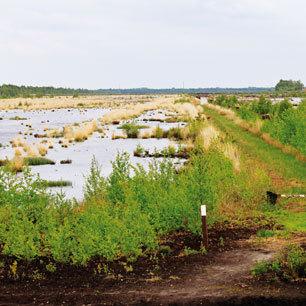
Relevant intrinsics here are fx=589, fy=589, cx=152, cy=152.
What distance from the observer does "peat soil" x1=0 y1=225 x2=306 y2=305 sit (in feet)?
32.9

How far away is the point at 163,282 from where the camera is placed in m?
11.0

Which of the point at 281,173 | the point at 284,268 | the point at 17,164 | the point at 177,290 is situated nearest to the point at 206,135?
the point at 17,164

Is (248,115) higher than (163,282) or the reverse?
higher

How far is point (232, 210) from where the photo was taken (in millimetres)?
17078

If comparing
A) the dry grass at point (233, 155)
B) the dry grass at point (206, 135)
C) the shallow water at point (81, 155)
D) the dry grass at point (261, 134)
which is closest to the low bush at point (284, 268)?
the shallow water at point (81, 155)

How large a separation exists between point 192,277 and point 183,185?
4869mm

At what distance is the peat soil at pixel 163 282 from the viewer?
10.0m

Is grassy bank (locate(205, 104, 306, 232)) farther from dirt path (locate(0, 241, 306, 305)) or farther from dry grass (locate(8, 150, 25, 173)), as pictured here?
dry grass (locate(8, 150, 25, 173))

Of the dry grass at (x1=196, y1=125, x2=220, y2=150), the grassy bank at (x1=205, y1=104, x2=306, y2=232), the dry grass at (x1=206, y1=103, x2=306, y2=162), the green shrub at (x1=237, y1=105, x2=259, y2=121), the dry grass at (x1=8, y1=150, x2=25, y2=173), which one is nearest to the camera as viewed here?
the grassy bank at (x1=205, y1=104, x2=306, y2=232)

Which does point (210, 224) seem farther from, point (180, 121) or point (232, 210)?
point (180, 121)

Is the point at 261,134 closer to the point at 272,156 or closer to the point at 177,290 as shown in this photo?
the point at 272,156

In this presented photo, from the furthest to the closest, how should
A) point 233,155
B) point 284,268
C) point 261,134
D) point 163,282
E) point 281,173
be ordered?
point 261,134 → point 233,155 → point 281,173 → point 284,268 → point 163,282

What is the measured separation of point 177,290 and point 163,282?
22.2 inches

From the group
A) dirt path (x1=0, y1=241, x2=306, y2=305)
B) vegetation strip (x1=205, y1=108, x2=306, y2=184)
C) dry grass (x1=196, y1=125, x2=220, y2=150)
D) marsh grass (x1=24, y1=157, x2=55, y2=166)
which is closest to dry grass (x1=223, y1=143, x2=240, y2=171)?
vegetation strip (x1=205, y1=108, x2=306, y2=184)
